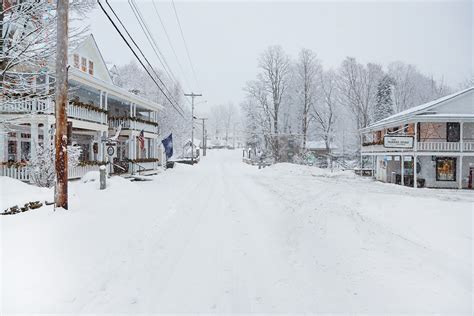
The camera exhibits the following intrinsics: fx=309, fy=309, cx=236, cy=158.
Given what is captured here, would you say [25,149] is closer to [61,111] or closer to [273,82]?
[61,111]

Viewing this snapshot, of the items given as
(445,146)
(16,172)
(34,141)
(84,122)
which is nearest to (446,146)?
(445,146)

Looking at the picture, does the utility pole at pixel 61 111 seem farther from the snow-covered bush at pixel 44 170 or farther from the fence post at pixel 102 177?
the snow-covered bush at pixel 44 170

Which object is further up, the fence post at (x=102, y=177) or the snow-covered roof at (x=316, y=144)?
the snow-covered roof at (x=316, y=144)

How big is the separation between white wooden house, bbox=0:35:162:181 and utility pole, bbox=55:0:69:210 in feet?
10.4

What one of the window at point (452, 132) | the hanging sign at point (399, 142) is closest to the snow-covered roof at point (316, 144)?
the window at point (452, 132)

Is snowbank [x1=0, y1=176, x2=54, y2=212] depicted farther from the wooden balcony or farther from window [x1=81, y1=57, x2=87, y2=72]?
the wooden balcony

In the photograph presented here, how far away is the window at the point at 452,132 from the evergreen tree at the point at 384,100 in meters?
17.9

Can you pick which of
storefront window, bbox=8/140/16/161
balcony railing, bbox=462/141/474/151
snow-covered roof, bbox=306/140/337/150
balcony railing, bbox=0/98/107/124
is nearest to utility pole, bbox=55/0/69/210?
balcony railing, bbox=0/98/107/124

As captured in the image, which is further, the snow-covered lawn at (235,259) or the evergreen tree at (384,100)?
the evergreen tree at (384,100)

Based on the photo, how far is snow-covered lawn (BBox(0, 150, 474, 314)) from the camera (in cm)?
383

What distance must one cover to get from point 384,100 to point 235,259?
145ft

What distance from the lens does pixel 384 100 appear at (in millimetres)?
43156

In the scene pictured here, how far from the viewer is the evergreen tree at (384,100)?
43.1 meters

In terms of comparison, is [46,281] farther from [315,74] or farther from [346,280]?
[315,74]
